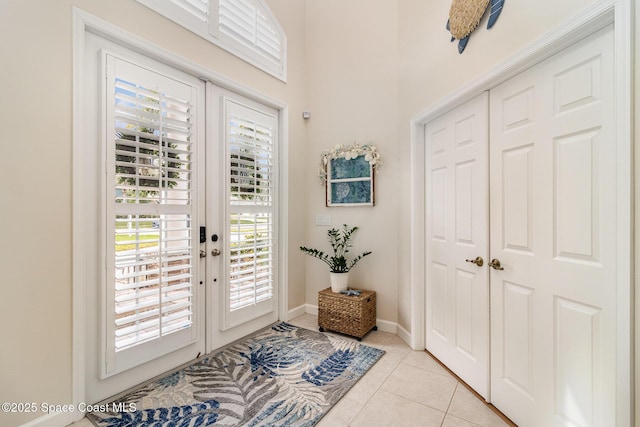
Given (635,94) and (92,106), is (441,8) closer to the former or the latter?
(635,94)

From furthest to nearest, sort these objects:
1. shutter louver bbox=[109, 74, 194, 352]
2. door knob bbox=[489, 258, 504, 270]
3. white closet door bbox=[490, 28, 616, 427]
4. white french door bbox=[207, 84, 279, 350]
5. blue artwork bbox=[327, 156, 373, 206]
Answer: blue artwork bbox=[327, 156, 373, 206]
white french door bbox=[207, 84, 279, 350]
shutter louver bbox=[109, 74, 194, 352]
door knob bbox=[489, 258, 504, 270]
white closet door bbox=[490, 28, 616, 427]

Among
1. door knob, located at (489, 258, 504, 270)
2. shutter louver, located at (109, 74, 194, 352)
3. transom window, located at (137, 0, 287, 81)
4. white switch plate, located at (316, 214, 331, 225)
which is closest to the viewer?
door knob, located at (489, 258, 504, 270)

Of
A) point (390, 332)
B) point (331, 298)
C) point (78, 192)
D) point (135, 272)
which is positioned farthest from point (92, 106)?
point (390, 332)

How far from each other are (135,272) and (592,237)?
2581mm

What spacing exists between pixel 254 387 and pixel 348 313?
108 centimetres

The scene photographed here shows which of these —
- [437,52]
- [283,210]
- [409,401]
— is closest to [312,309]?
[283,210]

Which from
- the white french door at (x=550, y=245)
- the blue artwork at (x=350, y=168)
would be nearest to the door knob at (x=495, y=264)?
the white french door at (x=550, y=245)

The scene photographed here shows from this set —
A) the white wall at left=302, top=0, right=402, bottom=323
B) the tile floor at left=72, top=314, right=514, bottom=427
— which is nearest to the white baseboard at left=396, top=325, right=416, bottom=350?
the white wall at left=302, top=0, right=402, bottom=323

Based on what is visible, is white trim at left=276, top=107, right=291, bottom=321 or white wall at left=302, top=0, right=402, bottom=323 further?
white trim at left=276, top=107, right=291, bottom=321

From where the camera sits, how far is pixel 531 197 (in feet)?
5.04

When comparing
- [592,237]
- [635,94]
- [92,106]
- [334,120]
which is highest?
[334,120]

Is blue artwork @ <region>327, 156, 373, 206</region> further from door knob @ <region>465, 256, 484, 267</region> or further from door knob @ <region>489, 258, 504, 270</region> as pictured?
door knob @ <region>489, 258, 504, 270</region>

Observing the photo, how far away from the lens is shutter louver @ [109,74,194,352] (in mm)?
1868

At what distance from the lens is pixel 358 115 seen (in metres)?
3.07
